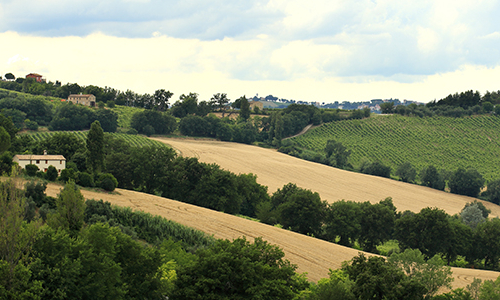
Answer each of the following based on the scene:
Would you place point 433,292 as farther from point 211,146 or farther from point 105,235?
point 211,146

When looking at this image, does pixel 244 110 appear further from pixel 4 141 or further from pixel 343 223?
pixel 4 141

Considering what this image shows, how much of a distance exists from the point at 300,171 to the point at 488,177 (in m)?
46.5

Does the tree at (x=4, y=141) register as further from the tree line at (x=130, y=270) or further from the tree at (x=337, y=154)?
the tree at (x=337, y=154)

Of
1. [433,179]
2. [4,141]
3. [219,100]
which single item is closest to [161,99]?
[219,100]

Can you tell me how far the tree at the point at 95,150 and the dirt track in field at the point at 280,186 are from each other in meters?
7.73

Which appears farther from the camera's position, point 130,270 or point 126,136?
point 126,136

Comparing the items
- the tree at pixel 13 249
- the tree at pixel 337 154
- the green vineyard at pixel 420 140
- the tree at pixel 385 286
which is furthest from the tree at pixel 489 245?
the tree at pixel 337 154

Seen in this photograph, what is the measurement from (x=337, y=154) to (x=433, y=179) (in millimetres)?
24352

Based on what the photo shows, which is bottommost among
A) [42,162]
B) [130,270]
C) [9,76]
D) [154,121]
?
[130,270]

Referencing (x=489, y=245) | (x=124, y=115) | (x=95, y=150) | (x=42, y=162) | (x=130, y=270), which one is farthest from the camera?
(x=124, y=115)

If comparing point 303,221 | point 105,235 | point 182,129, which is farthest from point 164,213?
point 182,129

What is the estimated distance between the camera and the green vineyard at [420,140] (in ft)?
417

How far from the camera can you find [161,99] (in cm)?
16988

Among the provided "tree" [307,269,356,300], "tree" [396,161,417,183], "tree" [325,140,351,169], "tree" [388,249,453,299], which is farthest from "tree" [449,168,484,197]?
"tree" [307,269,356,300]
